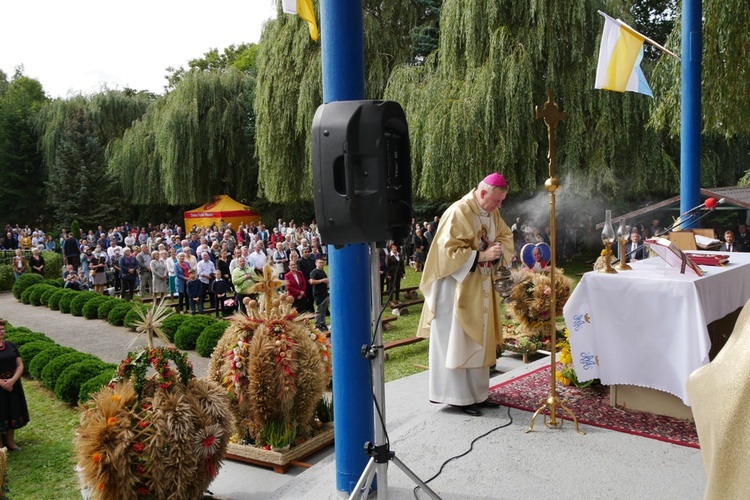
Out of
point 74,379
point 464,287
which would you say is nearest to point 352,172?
point 464,287

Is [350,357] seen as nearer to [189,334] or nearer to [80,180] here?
[189,334]

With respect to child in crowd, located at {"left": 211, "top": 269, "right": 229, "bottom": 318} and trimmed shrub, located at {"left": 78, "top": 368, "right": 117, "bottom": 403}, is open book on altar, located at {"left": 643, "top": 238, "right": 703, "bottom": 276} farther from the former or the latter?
child in crowd, located at {"left": 211, "top": 269, "right": 229, "bottom": 318}

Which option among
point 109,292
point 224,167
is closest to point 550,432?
point 109,292

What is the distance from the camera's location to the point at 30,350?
10.0 meters

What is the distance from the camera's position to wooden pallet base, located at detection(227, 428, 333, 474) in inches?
216

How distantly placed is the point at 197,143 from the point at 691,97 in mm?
23106

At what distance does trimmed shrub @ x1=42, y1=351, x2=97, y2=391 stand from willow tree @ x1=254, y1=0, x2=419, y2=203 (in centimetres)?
1202

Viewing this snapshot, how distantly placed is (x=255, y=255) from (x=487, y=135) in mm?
6632

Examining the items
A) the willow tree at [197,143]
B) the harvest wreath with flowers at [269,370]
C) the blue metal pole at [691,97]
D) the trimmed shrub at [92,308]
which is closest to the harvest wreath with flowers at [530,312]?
the blue metal pole at [691,97]

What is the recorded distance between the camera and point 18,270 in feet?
66.6

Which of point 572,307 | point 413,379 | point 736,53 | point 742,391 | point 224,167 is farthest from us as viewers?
point 224,167

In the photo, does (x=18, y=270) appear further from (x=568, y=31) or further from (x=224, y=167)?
(x=568, y=31)

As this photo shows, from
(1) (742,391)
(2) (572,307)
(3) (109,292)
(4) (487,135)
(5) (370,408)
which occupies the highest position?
(4) (487,135)

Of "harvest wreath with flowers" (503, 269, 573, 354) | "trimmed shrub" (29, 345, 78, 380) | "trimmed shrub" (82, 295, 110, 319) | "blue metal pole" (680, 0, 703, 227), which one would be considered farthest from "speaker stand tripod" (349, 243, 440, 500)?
"trimmed shrub" (82, 295, 110, 319)
